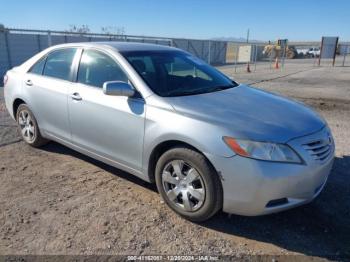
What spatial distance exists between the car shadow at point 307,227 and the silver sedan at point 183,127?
1.01ft

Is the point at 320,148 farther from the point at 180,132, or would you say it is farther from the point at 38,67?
the point at 38,67

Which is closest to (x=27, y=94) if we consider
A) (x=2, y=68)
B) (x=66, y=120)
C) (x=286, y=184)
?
(x=66, y=120)

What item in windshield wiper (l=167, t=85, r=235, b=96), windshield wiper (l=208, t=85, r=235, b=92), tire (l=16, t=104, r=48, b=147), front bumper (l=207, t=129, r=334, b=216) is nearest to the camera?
front bumper (l=207, t=129, r=334, b=216)

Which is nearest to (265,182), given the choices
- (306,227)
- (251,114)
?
(251,114)

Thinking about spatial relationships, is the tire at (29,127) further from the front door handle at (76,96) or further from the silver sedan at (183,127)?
the front door handle at (76,96)

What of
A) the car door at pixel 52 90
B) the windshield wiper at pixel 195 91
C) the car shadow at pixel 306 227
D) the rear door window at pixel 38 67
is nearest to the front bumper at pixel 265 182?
the car shadow at pixel 306 227

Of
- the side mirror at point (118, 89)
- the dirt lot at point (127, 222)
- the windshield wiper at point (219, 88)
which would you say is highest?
the side mirror at point (118, 89)

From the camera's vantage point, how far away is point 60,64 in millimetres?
4508

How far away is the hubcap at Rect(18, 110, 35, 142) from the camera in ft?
16.6

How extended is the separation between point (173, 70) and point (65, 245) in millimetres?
2336

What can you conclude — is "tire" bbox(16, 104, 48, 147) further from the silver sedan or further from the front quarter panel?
the front quarter panel

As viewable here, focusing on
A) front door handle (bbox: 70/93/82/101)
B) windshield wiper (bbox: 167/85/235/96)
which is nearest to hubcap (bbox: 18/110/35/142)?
front door handle (bbox: 70/93/82/101)

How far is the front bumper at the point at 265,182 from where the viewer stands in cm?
275

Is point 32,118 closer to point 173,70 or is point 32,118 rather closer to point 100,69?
point 100,69
